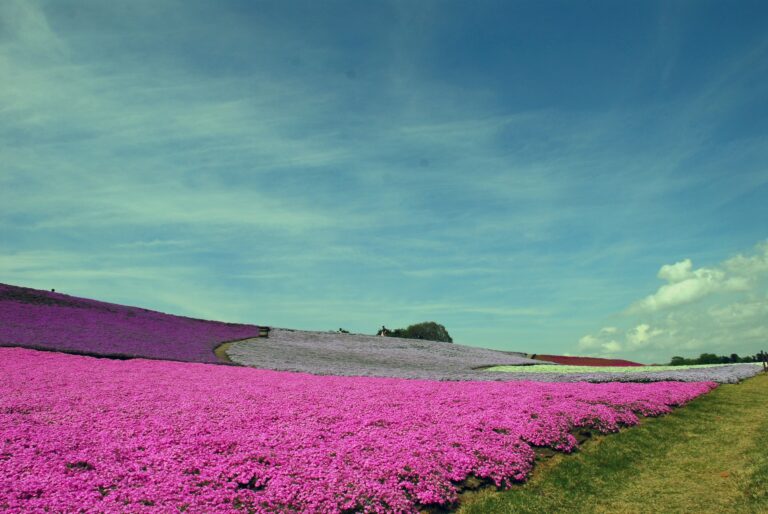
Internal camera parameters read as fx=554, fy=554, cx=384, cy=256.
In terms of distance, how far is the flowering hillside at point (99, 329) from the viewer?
3378 centimetres

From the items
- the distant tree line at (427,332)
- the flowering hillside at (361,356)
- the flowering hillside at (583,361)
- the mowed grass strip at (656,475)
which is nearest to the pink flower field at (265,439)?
the mowed grass strip at (656,475)

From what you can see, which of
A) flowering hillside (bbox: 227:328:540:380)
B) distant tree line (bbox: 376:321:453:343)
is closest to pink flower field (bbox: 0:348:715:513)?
flowering hillside (bbox: 227:328:540:380)

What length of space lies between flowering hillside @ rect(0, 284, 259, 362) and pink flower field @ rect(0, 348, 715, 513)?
10811mm

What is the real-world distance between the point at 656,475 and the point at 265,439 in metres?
10.8

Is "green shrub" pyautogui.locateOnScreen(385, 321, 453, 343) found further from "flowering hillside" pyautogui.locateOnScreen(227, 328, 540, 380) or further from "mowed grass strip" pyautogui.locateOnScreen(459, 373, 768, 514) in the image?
"mowed grass strip" pyautogui.locateOnScreen(459, 373, 768, 514)

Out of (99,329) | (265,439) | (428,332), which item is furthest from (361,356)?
(265,439)

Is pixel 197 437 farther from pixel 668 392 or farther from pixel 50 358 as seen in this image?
pixel 668 392

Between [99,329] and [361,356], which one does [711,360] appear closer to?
[361,356]

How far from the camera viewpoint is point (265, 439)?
14.3 metres

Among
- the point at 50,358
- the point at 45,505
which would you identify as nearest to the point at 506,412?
the point at 45,505

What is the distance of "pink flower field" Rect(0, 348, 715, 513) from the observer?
441 inches

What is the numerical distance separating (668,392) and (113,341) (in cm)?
3284

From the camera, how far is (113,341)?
36.6 meters

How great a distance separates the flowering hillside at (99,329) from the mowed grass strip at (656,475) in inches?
1016
